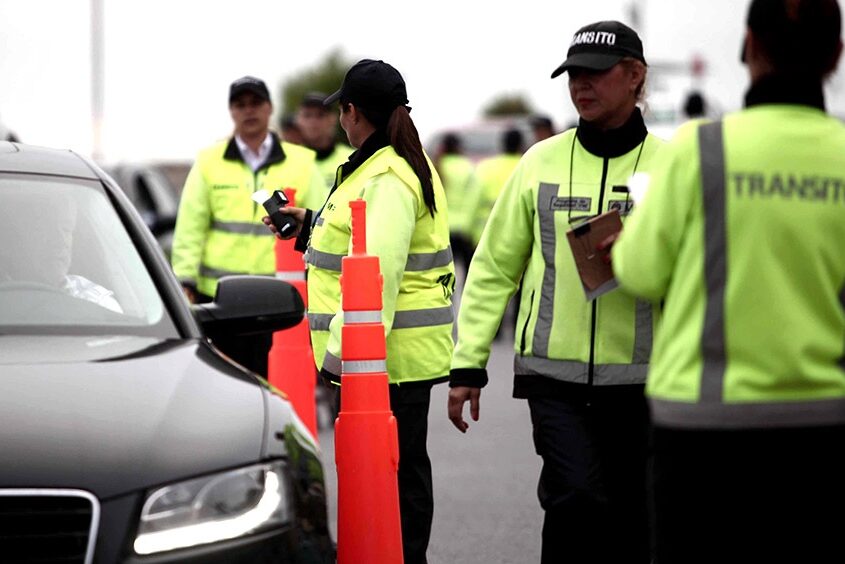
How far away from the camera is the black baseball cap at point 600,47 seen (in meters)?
5.94

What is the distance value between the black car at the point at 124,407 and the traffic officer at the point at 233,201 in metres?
3.70

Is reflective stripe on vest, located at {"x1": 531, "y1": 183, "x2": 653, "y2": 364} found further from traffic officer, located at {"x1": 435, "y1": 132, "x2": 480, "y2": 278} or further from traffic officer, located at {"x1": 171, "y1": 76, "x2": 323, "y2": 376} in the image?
traffic officer, located at {"x1": 435, "y1": 132, "x2": 480, "y2": 278}

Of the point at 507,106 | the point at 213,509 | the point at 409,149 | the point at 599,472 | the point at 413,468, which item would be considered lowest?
the point at 507,106

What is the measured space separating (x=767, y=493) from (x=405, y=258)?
98.9 inches

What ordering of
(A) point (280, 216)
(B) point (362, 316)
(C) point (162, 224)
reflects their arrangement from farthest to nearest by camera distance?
(C) point (162, 224)
(A) point (280, 216)
(B) point (362, 316)

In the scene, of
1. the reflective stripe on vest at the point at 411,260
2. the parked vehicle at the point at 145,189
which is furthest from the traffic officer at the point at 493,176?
the reflective stripe on vest at the point at 411,260

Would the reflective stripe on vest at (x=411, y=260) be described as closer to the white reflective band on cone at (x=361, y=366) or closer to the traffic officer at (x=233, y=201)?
the white reflective band on cone at (x=361, y=366)

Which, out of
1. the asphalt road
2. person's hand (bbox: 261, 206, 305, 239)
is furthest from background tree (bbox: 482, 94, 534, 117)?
person's hand (bbox: 261, 206, 305, 239)

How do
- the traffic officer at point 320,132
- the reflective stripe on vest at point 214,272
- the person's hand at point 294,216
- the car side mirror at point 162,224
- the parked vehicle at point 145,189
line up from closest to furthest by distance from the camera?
the person's hand at point 294,216
the reflective stripe on vest at point 214,272
the traffic officer at point 320,132
the car side mirror at point 162,224
the parked vehicle at point 145,189

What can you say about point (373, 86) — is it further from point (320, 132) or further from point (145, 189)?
point (145, 189)

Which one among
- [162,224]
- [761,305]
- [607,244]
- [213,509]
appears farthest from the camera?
[162,224]

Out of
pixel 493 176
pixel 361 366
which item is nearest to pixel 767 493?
pixel 361 366

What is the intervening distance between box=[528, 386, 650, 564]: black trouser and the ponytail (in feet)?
3.61

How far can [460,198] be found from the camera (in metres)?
22.9
